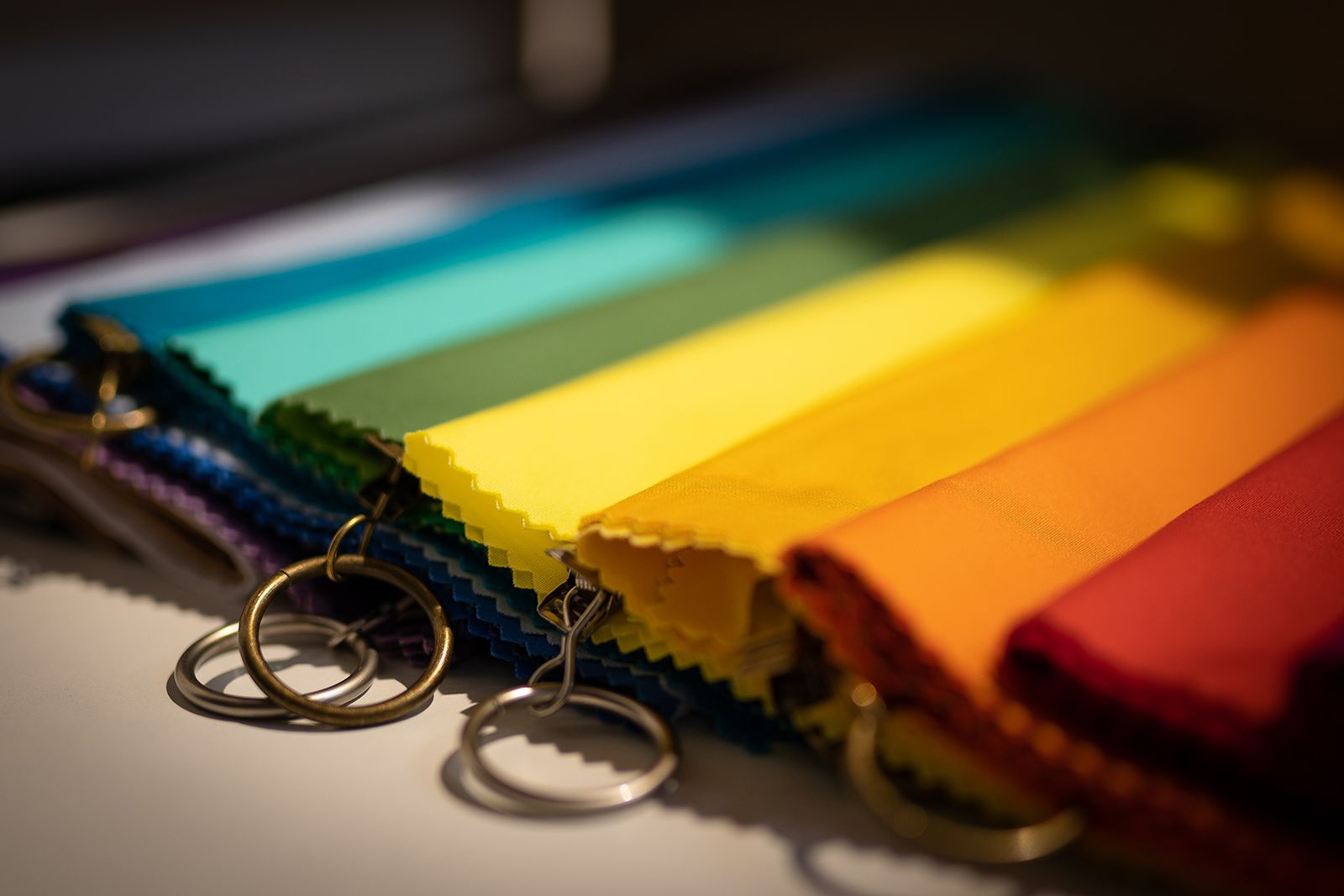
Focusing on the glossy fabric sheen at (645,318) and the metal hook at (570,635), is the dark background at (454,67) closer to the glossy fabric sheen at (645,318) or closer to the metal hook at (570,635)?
the glossy fabric sheen at (645,318)

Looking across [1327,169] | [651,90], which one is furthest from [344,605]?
[1327,169]

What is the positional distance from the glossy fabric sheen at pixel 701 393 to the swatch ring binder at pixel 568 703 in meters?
0.02

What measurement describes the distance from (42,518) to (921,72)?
1850 millimetres

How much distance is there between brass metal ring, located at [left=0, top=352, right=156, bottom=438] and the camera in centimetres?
95

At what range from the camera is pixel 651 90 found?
7.52 ft

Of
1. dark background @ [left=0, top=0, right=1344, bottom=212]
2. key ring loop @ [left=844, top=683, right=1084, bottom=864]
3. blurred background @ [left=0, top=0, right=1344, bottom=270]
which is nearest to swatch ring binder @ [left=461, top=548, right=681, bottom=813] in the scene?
key ring loop @ [left=844, top=683, right=1084, bottom=864]

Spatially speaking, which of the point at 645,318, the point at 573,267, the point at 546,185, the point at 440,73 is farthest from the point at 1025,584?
the point at 440,73

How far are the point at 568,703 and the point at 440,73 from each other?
5.58 feet

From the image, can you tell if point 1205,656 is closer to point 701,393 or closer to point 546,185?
point 701,393

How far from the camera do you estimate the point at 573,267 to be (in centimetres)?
130

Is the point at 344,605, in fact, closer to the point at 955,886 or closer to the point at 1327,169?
the point at 955,886

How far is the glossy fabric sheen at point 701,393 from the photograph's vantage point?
0.79m

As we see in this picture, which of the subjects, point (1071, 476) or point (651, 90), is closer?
point (1071, 476)

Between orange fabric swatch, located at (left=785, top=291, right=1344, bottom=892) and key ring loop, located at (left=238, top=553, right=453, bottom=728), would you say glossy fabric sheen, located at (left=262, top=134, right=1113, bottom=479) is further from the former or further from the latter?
orange fabric swatch, located at (left=785, top=291, right=1344, bottom=892)
